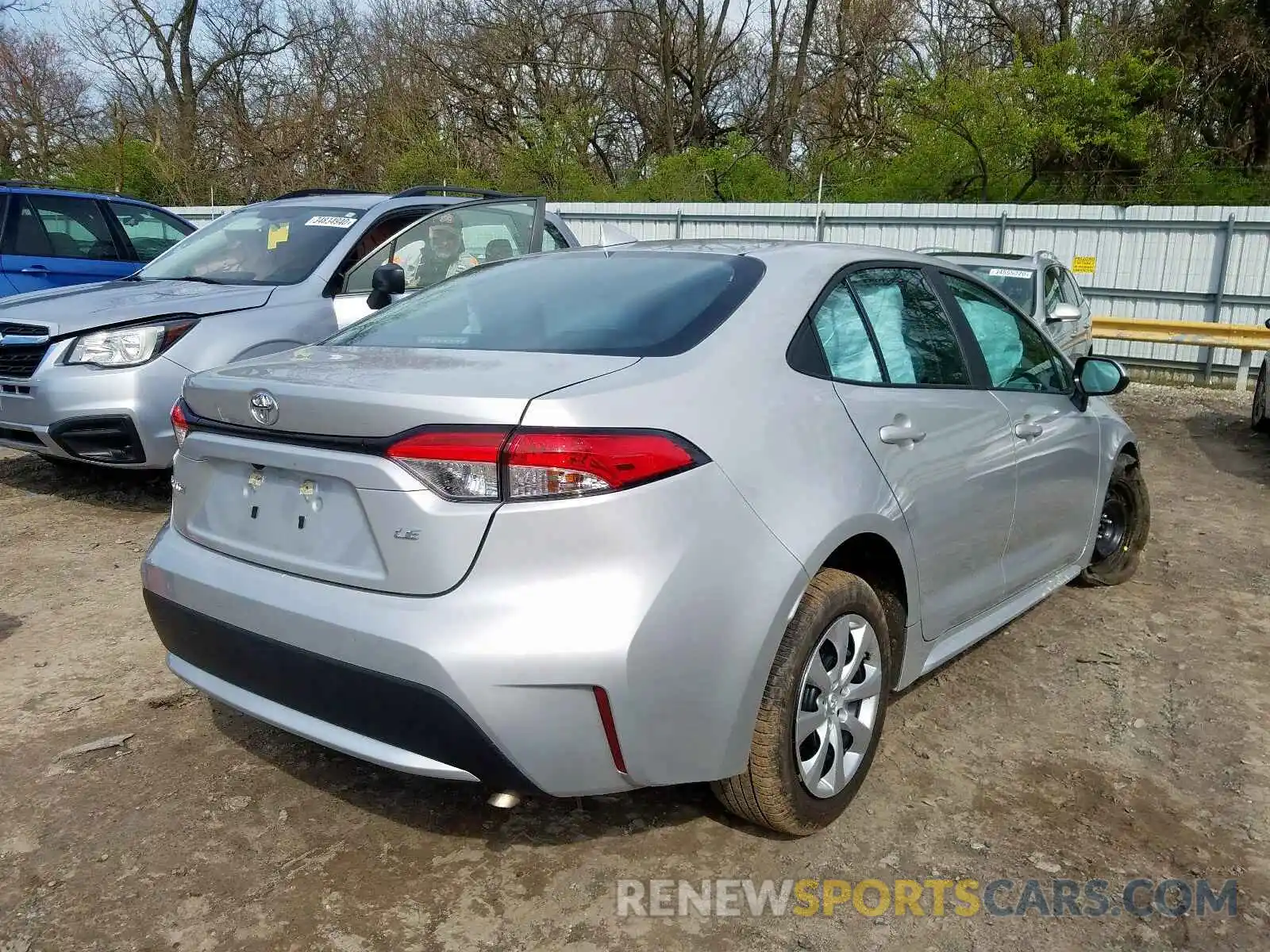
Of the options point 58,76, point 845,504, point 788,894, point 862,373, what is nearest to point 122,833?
point 788,894

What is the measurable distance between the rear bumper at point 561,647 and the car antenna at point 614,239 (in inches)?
63.4

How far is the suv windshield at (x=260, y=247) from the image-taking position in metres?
6.08

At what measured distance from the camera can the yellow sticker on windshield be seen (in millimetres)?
6246

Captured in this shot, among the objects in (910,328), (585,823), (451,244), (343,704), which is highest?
(451,244)

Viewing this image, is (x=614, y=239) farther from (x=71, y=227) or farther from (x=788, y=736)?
(x=71, y=227)

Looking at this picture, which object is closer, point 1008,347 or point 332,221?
point 1008,347

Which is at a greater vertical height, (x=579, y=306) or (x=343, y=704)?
(x=579, y=306)

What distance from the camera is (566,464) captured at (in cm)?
214

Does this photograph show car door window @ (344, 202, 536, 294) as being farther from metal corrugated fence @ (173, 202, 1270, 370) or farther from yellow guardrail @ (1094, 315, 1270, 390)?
yellow guardrail @ (1094, 315, 1270, 390)

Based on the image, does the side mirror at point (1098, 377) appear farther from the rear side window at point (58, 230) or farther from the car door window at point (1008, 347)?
the rear side window at point (58, 230)

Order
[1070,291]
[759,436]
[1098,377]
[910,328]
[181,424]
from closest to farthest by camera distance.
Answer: [759,436], [181,424], [910,328], [1098,377], [1070,291]

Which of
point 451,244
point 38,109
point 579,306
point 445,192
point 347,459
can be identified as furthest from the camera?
point 38,109

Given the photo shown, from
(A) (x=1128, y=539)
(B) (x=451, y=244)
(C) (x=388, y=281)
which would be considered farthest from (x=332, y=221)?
(A) (x=1128, y=539)

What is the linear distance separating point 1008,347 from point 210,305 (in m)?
4.17
